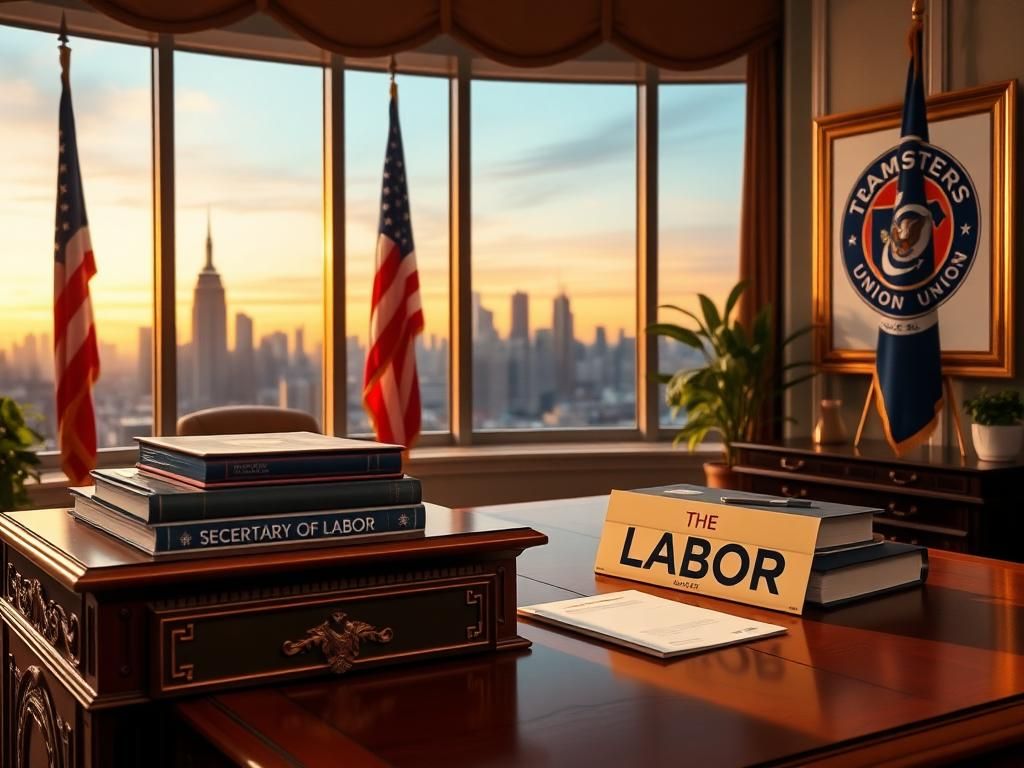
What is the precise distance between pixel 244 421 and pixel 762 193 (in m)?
3.08

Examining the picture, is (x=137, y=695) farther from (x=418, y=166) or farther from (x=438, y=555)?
(x=418, y=166)

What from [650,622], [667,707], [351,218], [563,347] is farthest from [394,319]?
[667,707]

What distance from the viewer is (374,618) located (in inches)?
48.0

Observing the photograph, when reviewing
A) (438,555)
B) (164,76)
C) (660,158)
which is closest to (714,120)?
(660,158)

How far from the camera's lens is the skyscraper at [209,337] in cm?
512

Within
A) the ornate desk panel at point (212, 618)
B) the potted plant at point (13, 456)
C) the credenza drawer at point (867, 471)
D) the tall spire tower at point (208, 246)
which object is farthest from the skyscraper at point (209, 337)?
the ornate desk panel at point (212, 618)

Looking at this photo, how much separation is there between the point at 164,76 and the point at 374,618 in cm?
433

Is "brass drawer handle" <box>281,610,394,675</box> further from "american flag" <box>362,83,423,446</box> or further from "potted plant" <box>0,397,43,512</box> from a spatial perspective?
"american flag" <box>362,83,423,446</box>

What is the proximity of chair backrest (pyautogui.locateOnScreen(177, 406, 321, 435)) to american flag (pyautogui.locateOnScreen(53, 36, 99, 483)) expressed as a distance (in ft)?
3.47

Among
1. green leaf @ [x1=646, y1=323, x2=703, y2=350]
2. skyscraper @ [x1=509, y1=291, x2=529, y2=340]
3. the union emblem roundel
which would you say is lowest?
green leaf @ [x1=646, y1=323, x2=703, y2=350]

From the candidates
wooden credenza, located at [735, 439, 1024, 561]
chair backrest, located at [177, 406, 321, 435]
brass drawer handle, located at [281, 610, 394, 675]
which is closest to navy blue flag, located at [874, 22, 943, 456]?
wooden credenza, located at [735, 439, 1024, 561]

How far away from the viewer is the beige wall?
4.43 meters

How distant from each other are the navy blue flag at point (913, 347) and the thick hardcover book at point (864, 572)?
2739mm

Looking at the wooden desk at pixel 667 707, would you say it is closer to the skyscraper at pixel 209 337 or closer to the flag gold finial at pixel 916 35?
the flag gold finial at pixel 916 35
